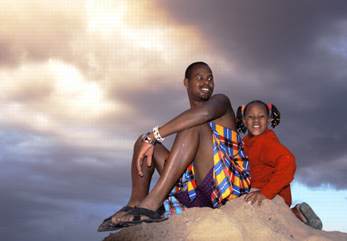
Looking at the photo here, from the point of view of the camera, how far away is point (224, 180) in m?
5.02

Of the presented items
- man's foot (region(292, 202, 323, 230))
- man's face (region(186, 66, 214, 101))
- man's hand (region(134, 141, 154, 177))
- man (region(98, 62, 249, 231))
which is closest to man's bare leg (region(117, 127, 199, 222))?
man (region(98, 62, 249, 231))

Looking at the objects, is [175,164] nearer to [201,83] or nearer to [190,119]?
[190,119]

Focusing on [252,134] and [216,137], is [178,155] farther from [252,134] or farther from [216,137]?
[252,134]

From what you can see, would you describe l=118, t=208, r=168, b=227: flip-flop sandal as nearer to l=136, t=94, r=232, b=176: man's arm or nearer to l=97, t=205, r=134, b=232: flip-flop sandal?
l=97, t=205, r=134, b=232: flip-flop sandal

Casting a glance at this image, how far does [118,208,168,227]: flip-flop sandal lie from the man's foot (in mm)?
1539

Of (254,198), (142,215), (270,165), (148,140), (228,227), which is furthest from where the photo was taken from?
(270,165)

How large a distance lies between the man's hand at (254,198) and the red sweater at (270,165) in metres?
0.05

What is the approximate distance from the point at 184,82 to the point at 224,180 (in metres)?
1.14

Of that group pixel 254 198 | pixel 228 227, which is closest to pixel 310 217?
pixel 254 198

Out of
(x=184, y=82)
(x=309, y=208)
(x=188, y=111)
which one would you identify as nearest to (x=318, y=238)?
(x=309, y=208)

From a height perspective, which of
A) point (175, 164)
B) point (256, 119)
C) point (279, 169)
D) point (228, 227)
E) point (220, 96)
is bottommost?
point (228, 227)

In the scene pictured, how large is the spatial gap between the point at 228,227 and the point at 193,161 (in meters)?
0.79

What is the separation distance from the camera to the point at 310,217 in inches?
216

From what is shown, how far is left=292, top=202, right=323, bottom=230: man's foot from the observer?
5484mm
